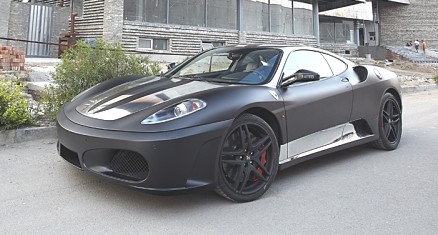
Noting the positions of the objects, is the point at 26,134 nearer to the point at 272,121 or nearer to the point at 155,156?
the point at 155,156

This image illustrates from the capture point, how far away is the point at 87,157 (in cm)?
303

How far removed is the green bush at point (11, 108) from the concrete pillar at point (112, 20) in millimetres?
10659

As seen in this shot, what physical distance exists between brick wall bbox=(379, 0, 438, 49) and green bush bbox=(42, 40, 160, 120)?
1502 inches

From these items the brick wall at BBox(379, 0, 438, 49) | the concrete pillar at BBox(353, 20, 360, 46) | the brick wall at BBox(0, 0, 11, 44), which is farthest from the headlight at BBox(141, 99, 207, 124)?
the brick wall at BBox(379, 0, 438, 49)

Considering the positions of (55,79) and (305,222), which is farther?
(55,79)

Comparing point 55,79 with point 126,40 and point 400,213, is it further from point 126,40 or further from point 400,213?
point 126,40

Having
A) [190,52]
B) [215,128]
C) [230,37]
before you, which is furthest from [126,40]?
[215,128]

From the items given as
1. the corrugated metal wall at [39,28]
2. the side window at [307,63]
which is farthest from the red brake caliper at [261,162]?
the corrugated metal wall at [39,28]

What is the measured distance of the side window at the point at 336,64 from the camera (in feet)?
14.9

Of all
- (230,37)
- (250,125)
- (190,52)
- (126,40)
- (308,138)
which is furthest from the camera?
(230,37)

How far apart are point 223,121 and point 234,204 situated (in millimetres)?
729

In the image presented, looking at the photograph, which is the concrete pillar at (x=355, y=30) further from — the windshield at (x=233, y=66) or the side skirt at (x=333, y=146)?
the windshield at (x=233, y=66)

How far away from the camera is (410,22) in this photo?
3812 cm

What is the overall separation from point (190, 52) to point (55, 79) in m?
12.9
